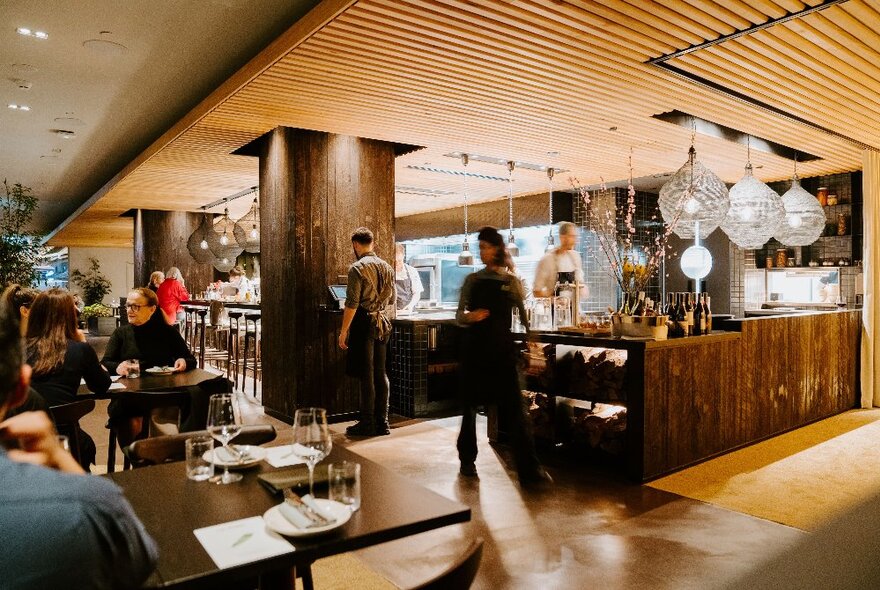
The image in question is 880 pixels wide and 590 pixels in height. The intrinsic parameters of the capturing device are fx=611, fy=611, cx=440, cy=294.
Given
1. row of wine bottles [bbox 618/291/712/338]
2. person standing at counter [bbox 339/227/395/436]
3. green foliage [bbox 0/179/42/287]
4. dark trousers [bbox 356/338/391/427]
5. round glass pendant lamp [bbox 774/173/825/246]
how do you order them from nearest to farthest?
row of wine bottles [bbox 618/291/712/338], person standing at counter [bbox 339/227/395/436], dark trousers [bbox 356/338/391/427], round glass pendant lamp [bbox 774/173/825/246], green foliage [bbox 0/179/42/287]

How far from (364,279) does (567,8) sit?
2819mm

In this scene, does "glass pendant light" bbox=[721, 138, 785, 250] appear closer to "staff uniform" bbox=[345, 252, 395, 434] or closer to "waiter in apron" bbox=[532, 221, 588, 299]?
"waiter in apron" bbox=[532, 221, 588, 299]

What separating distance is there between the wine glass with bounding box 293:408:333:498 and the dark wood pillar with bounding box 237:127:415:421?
15.0 ft

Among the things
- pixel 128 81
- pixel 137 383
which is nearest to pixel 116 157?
pixel 128 81

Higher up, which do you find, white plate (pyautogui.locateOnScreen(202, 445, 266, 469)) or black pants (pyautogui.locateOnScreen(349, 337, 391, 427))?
white plate (pyautogui.locateOnScreen(202, 445, 266, 469))

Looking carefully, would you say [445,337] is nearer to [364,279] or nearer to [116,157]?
[364,279]

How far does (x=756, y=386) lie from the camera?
17.7 ft

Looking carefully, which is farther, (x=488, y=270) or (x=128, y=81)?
(x=128, y=81)

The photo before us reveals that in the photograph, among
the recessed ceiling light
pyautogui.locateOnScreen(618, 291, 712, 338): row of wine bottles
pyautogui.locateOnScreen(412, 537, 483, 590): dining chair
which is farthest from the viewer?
the recessed ceiling light

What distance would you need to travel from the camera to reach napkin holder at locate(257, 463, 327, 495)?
69.1 inches

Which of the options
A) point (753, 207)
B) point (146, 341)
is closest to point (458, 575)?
point (146, 341)

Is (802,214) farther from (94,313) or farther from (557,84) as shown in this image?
(94,313)

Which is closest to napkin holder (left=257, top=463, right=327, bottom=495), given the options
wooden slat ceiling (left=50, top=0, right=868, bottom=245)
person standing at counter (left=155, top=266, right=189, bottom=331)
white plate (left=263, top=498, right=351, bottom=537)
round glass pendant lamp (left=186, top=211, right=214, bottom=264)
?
white plate (left=263, top=498, right=351, bottom=537)

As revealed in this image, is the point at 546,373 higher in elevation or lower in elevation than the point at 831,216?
lower
